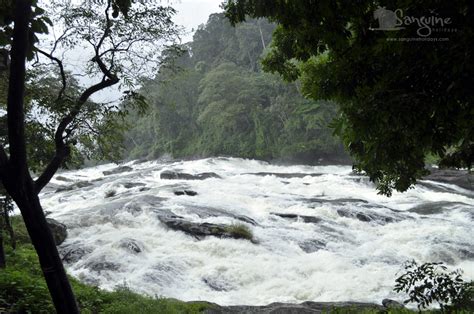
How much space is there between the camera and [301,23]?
12.7 ft

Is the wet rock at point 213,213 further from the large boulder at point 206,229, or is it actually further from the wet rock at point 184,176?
the wet rock at point 184,176

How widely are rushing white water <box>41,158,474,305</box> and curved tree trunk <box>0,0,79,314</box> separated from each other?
17.1 feet

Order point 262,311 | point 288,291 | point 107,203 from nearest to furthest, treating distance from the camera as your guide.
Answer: point 262,311 < point 288,291 < point 107,203

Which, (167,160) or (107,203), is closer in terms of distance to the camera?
(107,203)

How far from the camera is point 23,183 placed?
429 cm

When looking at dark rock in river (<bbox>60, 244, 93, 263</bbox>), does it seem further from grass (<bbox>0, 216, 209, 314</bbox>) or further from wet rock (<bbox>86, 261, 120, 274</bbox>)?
grass (<bbox>0, 216, 209, 314</bbox>)

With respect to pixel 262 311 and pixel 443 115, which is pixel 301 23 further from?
pixel 262 311

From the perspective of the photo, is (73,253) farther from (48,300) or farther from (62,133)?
(62,133)

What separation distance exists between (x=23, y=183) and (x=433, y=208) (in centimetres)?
1565

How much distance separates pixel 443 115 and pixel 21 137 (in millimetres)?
4327

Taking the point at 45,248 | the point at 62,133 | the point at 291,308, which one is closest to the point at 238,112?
the point at 291,308

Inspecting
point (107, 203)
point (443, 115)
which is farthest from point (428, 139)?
point (107, 203)

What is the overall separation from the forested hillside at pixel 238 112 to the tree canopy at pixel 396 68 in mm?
21935

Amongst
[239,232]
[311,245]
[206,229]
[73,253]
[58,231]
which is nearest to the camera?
[73,253]
